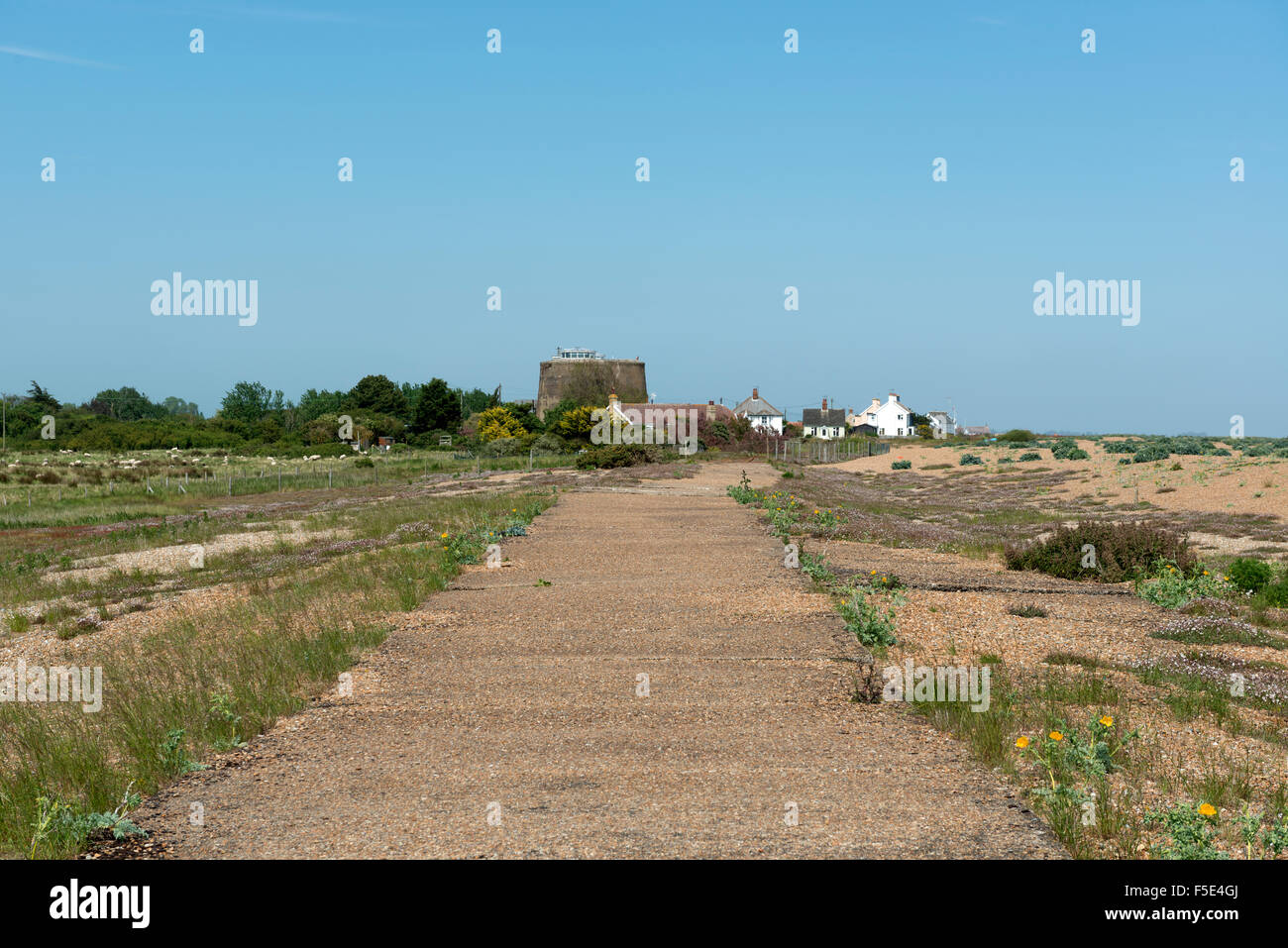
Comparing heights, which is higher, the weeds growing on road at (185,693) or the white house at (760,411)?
the white house at (760,411)

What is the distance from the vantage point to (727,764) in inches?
269

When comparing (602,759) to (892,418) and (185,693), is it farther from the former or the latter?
(892,418)

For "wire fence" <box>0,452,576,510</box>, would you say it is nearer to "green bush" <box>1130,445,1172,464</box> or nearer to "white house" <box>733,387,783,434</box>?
"green bush" <box>1130,445,1172,464</box>

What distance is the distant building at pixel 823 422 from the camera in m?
140

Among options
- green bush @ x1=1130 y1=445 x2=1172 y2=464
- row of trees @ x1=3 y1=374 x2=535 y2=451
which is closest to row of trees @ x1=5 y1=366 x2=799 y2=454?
row of trees @ x1=3 y1=374 x2=535 y2=451

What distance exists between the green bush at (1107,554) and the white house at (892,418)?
408ft

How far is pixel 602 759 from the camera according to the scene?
22.9ft

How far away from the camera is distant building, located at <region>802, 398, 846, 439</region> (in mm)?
139750

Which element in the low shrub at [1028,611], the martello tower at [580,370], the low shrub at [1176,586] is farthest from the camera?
the martello tower at [580,370]

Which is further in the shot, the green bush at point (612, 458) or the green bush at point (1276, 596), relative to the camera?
the green bush at point (612, 458)

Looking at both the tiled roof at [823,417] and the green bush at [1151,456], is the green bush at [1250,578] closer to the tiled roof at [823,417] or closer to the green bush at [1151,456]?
the green bush at [1151,456]

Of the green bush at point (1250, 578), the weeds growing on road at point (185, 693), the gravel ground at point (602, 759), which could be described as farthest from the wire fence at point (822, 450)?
the gravel ground at point (602, 759)

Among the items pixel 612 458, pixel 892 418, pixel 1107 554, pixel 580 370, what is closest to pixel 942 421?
pixel 892 418
